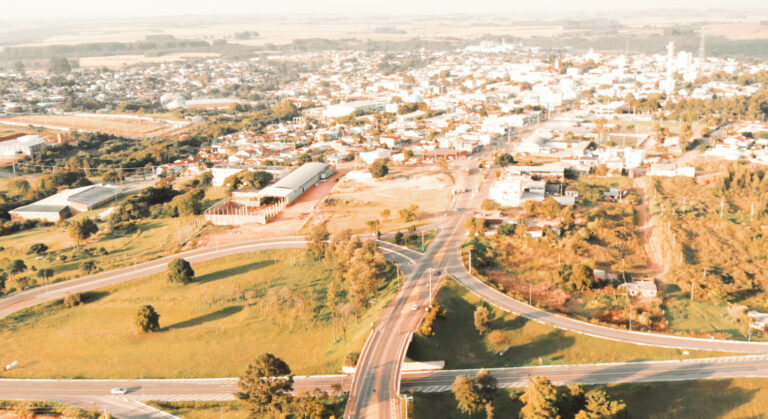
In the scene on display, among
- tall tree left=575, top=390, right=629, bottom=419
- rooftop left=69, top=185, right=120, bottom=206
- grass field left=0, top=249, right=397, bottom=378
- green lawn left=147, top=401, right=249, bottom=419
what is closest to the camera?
tall tree left=575, top=390, right=629, bottom=419

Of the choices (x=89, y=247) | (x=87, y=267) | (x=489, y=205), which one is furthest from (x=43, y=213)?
(x=489, y=205)

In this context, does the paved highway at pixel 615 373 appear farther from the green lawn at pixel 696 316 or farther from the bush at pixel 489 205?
the bush at pixel 489 205

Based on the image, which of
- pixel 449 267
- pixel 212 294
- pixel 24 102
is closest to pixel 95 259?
pixel 212 294

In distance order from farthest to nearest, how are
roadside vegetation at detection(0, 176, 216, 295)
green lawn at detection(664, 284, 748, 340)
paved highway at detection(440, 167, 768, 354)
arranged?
roadside vegetation at detection(0, 176, 216, 295)
green lawn at detection(664, 284, 748, 340)
paved highway at detection(440, 167, 768, 354)

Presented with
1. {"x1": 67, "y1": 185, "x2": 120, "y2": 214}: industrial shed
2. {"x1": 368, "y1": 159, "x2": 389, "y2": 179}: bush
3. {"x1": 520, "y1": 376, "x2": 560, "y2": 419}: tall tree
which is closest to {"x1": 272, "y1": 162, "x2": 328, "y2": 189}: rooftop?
{"x1": 368, "y1": 159, "x2": 389, "y2": 179}: bush

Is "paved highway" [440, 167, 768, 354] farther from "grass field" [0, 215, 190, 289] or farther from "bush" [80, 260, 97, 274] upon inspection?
"bush" [80, 260, 97, 274]

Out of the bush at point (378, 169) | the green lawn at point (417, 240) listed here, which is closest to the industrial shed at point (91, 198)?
the bush at point (378, 169)
